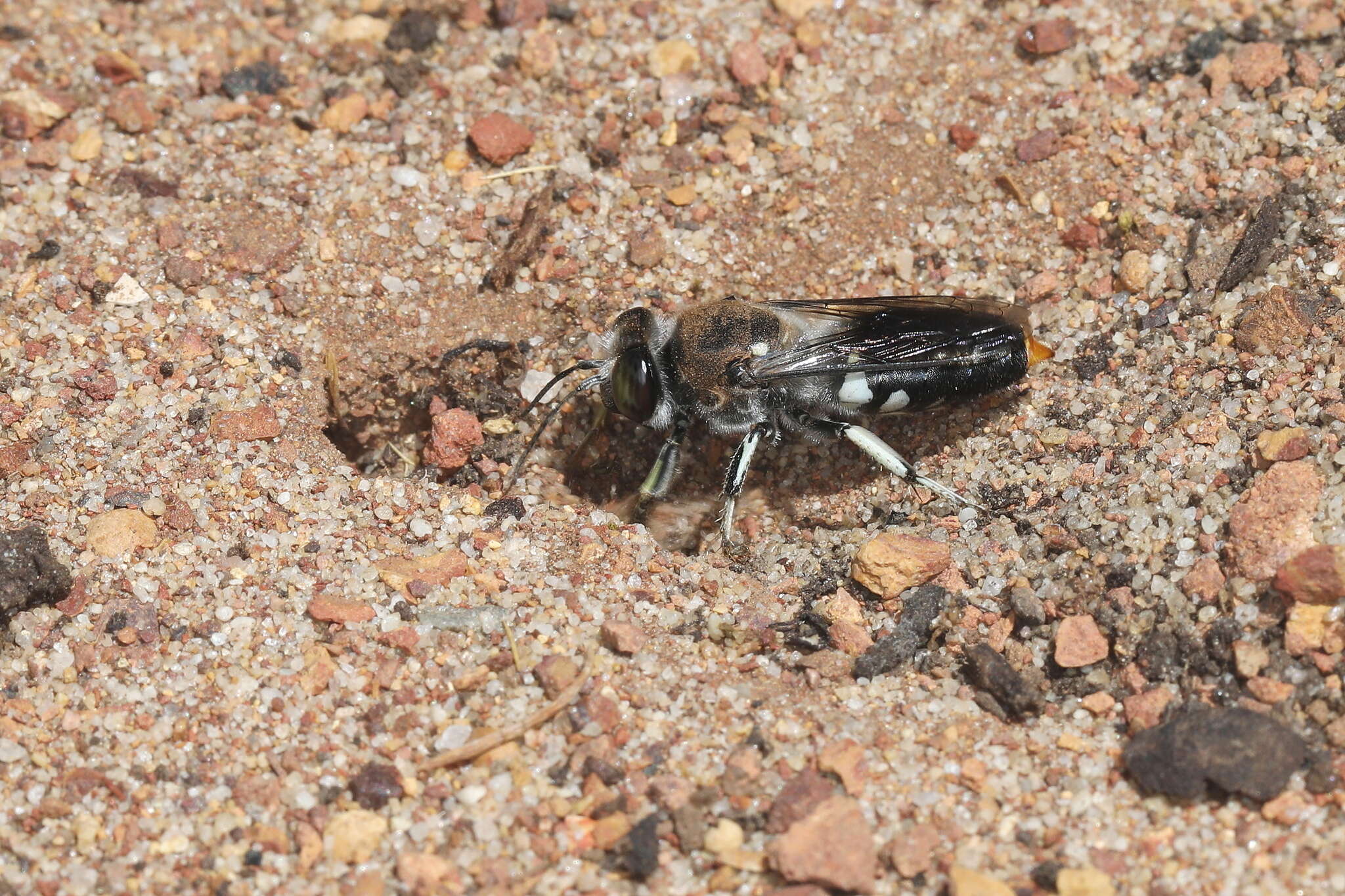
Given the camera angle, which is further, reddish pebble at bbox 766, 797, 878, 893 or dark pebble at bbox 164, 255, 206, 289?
dark pebble at bbox 164, 255, 206, 289

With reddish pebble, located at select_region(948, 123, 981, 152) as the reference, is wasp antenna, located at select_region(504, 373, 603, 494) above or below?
below

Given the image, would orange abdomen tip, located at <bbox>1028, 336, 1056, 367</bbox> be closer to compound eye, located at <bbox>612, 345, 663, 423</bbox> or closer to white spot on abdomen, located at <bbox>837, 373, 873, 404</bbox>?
white spot on abdomen, located at <bbox>837, 373, 873, 404</bbox>

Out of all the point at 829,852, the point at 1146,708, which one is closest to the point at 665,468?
the point at 829,852

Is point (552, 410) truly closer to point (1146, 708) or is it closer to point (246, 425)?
point (246, 425)

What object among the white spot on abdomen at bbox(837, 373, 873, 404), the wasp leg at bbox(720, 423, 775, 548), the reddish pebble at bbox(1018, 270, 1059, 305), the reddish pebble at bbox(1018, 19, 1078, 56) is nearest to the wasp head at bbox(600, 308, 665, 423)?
the wasp leg at bbox(720, 423, 775, 548)

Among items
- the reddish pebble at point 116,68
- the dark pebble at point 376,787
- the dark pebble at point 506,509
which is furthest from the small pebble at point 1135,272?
the reddish pebble at point 116,68

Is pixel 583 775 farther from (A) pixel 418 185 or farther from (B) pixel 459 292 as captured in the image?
(A) pixel 418 185
